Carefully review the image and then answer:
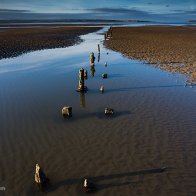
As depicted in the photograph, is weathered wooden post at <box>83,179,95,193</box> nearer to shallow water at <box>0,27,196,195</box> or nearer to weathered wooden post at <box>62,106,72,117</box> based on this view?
shallow water at <box>0,27,196,195</box>

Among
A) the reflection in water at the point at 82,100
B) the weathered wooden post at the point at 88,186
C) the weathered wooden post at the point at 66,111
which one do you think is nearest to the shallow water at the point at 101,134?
the reflection in water at the point at 82,100

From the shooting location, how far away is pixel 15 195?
9641 millimetres

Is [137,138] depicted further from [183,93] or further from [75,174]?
[183,93]

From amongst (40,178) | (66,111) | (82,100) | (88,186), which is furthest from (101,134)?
(82,100)

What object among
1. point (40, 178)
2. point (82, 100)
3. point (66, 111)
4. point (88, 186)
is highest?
point (82, 100)

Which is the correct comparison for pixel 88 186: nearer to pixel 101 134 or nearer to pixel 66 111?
pixel 101 134

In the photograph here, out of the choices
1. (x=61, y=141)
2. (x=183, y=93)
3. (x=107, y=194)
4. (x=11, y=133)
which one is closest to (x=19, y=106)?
(x=11, y=133)

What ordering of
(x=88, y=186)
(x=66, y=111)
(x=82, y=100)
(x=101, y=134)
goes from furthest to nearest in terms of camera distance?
(x=82, y=100) → (x=66, y=111) → (x=101, y=134) → (x=88, y=186)

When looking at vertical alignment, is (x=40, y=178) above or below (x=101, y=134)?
below

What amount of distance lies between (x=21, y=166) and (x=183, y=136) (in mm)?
7789

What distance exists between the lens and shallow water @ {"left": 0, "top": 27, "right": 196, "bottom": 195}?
10445 millimetres

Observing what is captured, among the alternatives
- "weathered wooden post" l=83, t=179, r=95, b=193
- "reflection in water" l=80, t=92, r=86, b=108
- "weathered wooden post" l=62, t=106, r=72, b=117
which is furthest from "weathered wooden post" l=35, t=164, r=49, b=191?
"reflection in water" l=80, t=92, r=86, b=108

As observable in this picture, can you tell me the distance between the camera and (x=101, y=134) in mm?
13953

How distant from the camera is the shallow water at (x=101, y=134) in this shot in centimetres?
1045
